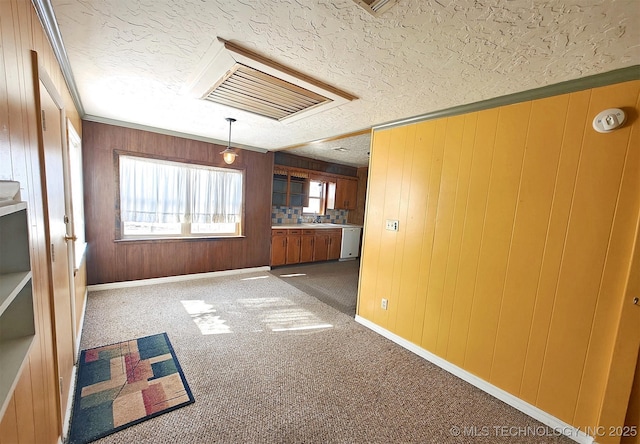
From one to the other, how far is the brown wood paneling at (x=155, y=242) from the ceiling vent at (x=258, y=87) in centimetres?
192

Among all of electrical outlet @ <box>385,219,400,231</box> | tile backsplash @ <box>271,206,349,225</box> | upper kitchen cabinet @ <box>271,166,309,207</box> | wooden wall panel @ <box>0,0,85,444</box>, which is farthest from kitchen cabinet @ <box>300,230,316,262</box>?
wooden wall panel @ <box>0,0,85,444</box>

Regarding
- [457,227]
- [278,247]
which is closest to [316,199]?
[278,247]

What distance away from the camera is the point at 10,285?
28.2 inches

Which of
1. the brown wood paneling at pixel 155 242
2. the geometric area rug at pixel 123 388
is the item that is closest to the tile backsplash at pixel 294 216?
the brown wood paneling at pixel 155 242

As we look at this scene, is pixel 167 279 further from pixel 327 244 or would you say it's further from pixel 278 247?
pixel 327 244

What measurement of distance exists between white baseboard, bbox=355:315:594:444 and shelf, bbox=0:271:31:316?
2724mm

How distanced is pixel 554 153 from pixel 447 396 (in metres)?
1.93

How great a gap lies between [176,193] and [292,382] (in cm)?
329

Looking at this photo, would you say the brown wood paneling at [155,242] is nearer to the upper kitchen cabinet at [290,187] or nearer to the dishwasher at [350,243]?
the upper kitchen cabinet at [290,187]

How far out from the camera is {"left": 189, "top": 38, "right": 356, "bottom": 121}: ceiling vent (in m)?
1.66

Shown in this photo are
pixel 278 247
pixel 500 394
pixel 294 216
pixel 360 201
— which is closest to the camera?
pixel 500 394

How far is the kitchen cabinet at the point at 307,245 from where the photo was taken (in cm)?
551

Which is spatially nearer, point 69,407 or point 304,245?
point 69,407

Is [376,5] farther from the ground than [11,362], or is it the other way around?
[376,5]
